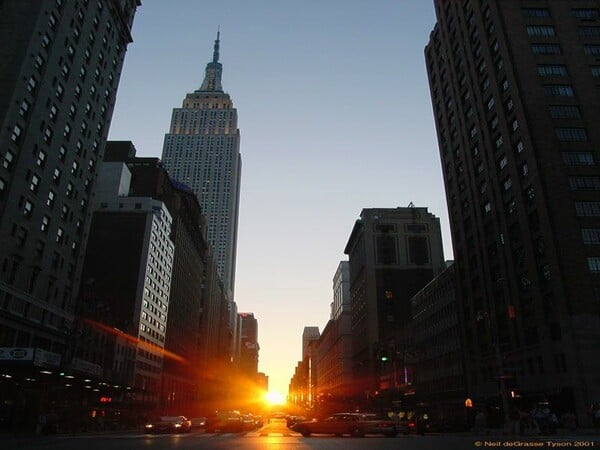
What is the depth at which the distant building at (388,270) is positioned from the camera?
124562 mm

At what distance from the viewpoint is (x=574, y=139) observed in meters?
60.6

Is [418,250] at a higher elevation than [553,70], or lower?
lower

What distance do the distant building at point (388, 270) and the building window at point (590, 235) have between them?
6669 centimetres

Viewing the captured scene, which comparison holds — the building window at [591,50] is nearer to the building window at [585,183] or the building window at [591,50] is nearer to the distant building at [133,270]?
the building window at [585,183]

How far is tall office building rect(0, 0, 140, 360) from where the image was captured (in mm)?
48750

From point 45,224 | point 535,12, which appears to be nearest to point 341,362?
point 535,12

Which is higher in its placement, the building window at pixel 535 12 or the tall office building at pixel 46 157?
the building window at pixel 535 12

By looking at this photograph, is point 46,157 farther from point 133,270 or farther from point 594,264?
point 594,264

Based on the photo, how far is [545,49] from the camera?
221 ft

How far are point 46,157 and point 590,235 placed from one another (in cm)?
6331

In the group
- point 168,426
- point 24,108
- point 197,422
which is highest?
point 24,108

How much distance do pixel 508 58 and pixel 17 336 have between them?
230ft

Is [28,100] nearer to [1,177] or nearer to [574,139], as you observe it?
[1,177]

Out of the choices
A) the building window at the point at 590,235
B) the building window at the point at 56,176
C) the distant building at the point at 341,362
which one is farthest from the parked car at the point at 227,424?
the distant building at the point at 341,362
